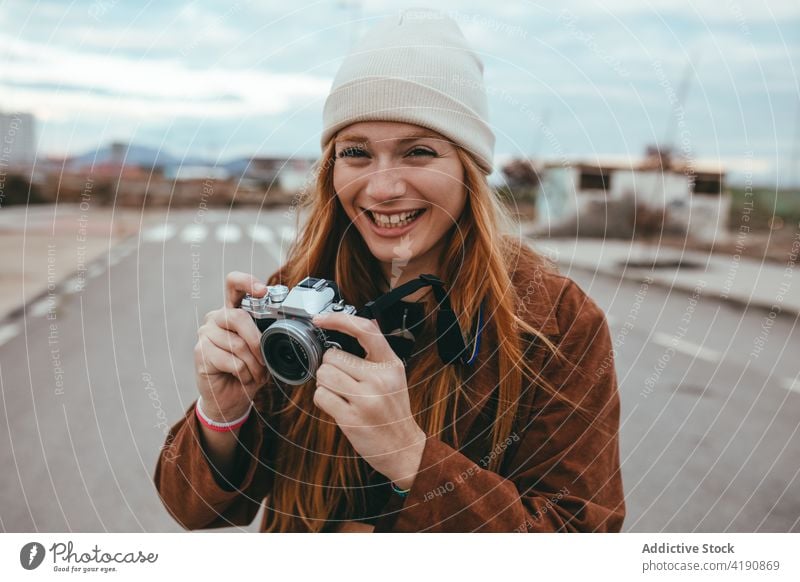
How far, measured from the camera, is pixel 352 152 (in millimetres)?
979

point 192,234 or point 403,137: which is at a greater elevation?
point 403,137

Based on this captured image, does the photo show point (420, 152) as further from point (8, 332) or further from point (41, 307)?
point (41, 307)

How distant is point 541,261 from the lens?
3.57ft

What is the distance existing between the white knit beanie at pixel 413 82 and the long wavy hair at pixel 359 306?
5 cm

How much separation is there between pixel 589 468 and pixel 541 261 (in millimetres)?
342

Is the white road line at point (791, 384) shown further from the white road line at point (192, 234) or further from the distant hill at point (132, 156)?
the white road line at point (192, 234)

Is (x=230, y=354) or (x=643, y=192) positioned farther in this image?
(x=643, y=192)

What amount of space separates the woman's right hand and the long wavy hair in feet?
0.43

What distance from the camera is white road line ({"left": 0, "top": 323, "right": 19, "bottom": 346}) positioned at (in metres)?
3.77

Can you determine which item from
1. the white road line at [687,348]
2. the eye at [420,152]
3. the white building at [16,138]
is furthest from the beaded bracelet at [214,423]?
the white road line at [687,348]

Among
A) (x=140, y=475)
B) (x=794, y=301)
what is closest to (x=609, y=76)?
(x=140, y=475)

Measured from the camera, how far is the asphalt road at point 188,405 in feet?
6.98

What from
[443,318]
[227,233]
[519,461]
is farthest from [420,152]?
[227,233]

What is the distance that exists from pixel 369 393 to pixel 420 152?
359 millimetres
